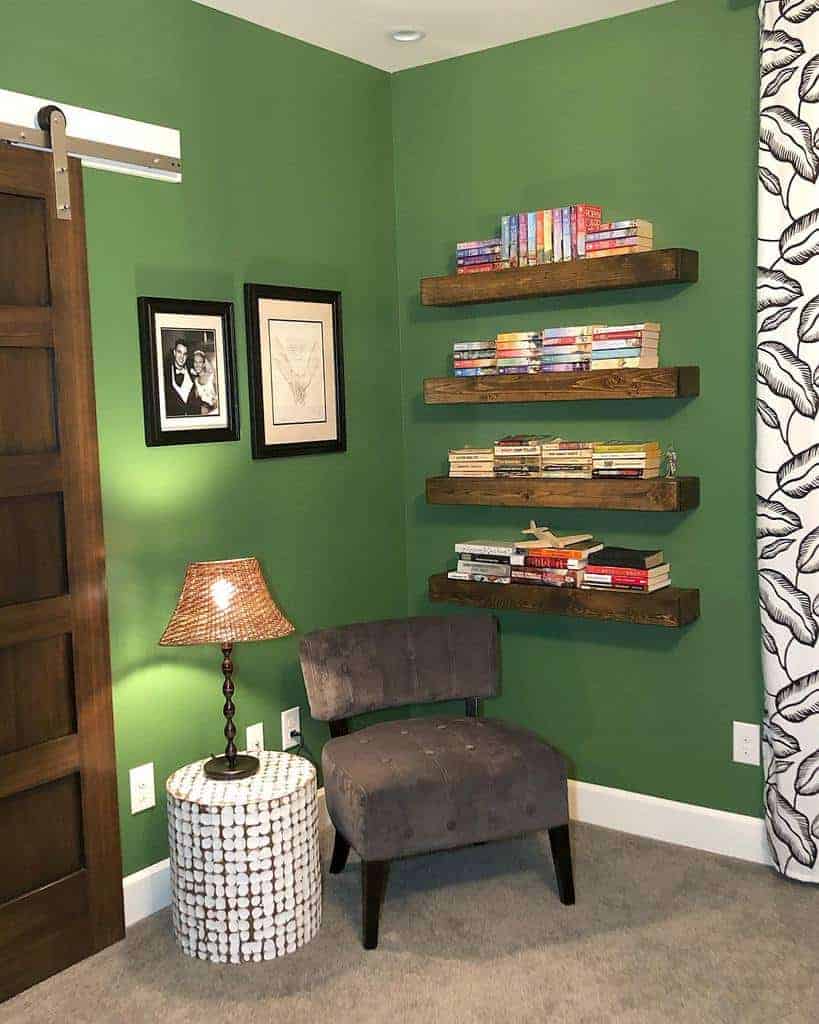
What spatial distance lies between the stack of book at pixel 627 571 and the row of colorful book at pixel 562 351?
1.87 feet

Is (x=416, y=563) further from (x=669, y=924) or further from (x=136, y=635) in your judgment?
(x=669, y=924)

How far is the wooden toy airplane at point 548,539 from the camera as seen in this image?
11.3ft

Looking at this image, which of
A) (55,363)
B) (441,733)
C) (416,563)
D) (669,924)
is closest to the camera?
(55,363)

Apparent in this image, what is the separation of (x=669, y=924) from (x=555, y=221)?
2.04 metres

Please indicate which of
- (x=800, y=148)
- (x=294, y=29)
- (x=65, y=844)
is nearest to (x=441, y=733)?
(x=65, y=844)

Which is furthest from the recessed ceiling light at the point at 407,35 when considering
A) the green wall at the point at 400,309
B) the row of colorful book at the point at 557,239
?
the row of colorful book at the point at 557,239

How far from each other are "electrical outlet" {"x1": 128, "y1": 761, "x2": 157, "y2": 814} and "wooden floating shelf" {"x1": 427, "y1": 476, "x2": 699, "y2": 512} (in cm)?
129

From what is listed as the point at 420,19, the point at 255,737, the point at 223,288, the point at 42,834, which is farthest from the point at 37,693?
the point at 420,19

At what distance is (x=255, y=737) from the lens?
134 inches

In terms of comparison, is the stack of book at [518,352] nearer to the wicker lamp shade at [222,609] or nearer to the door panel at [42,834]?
A: the wicker lamp shade at [222,609]

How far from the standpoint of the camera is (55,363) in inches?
108

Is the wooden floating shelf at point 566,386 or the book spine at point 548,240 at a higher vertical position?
the book spine at point 548,240

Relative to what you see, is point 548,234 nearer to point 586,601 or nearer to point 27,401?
point 586,601

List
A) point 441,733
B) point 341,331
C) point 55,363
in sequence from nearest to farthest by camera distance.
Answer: point 55,363 < point 441,733 < point 341,331
